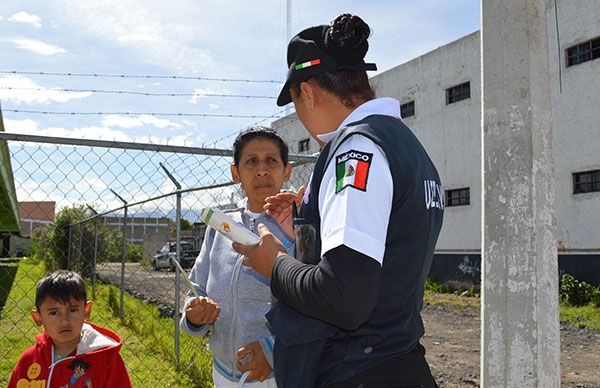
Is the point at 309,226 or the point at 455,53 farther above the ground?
the point at 455,53

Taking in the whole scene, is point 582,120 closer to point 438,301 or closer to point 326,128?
point 438,301

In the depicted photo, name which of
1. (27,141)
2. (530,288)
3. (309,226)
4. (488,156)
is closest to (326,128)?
(309,226)

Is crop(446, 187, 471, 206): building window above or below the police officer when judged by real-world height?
above

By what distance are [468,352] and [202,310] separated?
6729 millimetres

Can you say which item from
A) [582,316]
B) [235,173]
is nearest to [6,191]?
[235,173]

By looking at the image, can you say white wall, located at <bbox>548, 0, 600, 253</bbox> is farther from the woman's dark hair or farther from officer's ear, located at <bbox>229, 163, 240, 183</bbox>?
the woman's dark hair

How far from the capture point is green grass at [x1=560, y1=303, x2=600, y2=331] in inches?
403

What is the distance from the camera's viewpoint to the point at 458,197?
17.1m

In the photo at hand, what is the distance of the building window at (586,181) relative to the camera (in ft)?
43.3

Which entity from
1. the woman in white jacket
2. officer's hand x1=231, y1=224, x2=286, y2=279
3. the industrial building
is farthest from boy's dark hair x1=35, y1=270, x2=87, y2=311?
the industrial building

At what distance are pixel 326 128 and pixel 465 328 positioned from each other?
31.0 feet

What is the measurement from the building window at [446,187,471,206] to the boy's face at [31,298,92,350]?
15.1 meters

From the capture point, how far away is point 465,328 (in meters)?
10.2

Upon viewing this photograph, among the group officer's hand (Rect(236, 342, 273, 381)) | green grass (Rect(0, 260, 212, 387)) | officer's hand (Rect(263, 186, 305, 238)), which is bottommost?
green grass (Rect(0, 260, 212, 387))
